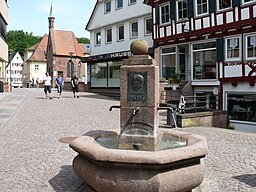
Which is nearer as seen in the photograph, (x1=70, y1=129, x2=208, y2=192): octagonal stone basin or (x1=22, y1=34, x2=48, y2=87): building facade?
(x1=70, y1=129, x2=208, y2=192): octagonal stone basin

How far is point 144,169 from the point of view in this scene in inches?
187

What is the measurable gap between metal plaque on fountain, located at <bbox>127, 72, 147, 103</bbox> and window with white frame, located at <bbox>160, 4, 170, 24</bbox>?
1882 centimetres

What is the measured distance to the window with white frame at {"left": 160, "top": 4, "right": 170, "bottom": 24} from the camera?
941 inches

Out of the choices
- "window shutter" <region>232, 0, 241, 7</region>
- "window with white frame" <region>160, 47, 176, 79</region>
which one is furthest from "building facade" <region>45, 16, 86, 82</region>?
"window shutter" <region>232, 0, 241, 7</region>

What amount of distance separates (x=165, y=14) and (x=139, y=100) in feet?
63.4

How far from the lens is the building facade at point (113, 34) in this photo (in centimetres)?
2856

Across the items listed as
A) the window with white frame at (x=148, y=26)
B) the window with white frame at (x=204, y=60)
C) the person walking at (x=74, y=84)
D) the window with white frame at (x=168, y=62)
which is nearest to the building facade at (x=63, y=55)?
the person walking at (x=74, y=84)

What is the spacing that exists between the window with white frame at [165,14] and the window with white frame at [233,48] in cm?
559

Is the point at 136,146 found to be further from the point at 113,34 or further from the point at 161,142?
the point at 113,34

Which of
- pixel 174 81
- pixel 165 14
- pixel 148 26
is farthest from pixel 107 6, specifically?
pixel 174 81

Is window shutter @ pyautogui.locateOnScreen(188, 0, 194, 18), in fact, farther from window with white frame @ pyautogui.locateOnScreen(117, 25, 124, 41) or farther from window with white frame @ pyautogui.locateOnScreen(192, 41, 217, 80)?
window with white frame @ pyautogui.locateOnScreen(117, 25, 124, 41)

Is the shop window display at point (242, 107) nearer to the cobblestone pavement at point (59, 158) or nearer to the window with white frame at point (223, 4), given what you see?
the window with white frame at point (223, 4)

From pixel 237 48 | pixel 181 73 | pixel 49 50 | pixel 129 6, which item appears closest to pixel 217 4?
pixel 237 48

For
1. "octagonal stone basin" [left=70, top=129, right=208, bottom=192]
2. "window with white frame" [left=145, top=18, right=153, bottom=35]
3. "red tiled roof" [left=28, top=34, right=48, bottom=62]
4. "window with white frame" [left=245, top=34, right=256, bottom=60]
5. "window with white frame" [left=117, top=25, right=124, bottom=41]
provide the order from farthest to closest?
1. "red tiled roof" [left=28, top=34, right=48, bottom=62]
2. "window with white frame" [left=117, top=25, right=124, bottom=41]
3. "window with white frame" [left=145, top=18, right=153, bottom=35]
4. "window with white frame" [left=245, top=34, right=256, bottom=60]
5. "octagonal stone basin" [left=70, top=129, right=208, bottom=192]
